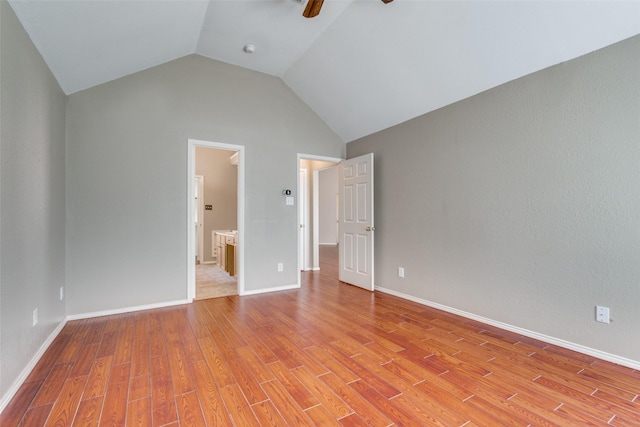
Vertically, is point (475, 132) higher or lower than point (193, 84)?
lower

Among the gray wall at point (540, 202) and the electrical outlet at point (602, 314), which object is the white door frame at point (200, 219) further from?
the electrical outlet at point (602, 314)

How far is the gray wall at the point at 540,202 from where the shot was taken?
85.1 inches

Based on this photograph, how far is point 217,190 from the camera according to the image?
22.2 ft

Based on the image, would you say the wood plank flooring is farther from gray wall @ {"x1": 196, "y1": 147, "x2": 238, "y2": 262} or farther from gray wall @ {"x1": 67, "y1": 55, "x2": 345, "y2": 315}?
gray wall @ {"x1": 196, "y1": 147, "x2": 238, "y2": 262}

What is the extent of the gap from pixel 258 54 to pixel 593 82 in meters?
3.39

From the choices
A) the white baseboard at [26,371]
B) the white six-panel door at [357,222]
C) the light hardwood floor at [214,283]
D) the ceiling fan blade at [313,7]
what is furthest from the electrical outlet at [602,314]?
the white baseboard at [26,371]

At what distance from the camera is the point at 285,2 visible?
2771 millimetres

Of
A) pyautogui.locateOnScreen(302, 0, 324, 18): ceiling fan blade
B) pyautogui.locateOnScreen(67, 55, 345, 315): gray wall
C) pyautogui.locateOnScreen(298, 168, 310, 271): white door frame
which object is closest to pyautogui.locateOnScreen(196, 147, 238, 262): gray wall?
pyautogui.locateOnScreen(298, 168, 310, 271): white door frame

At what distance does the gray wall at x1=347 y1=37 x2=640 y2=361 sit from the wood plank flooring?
0.36m

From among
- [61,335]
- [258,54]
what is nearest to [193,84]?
[258,54]

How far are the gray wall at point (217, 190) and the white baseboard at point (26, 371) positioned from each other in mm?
4083

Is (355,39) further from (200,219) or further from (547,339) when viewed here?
(200,219)

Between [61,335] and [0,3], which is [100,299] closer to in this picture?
[61,335]

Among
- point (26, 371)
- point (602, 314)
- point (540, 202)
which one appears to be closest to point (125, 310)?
point (26, 371)
